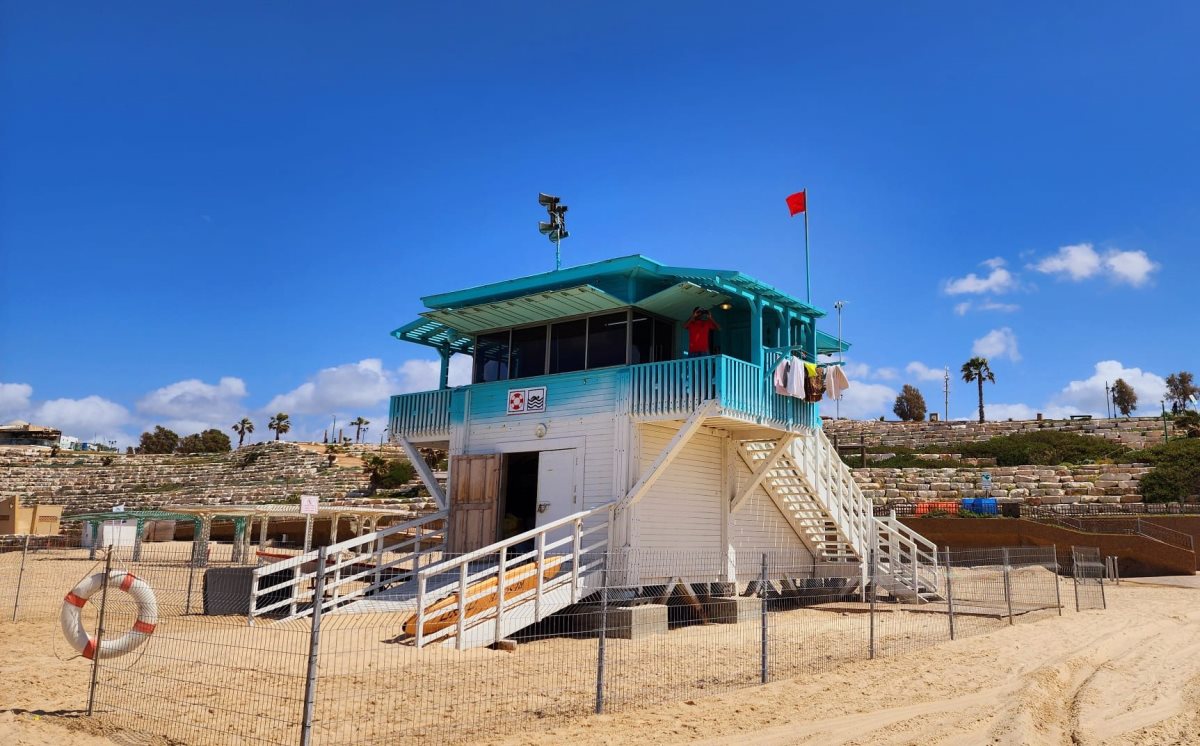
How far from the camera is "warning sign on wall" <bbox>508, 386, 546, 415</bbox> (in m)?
16.0

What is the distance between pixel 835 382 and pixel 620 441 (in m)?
4.36

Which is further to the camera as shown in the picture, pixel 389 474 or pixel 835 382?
pixel 389 474

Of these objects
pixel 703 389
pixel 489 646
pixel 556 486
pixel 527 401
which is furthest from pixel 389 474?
pixel 489 646

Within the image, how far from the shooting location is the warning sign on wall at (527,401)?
16047mm

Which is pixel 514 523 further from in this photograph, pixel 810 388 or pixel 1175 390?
pixel 1175 390

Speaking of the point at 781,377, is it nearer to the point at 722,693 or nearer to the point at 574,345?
the point at 574,345

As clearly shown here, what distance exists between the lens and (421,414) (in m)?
17.8

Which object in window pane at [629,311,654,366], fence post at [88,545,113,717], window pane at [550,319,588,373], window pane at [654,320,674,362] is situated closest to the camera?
fence post at [88,545,113,717]

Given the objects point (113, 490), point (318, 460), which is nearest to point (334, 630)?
point (318, 460)

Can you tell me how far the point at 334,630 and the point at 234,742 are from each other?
506cm

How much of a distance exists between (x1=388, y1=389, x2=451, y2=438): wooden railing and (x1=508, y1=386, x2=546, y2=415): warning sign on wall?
168 centimetres

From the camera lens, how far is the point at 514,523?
55.3ft

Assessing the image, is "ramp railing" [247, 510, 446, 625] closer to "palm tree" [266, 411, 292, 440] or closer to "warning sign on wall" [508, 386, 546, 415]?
"warning sign on wall" [508, 386, 546, 415]

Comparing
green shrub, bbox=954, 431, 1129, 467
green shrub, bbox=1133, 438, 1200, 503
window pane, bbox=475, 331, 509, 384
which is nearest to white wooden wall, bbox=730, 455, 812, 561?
window pane, bbox=475, 331, 509, 384
